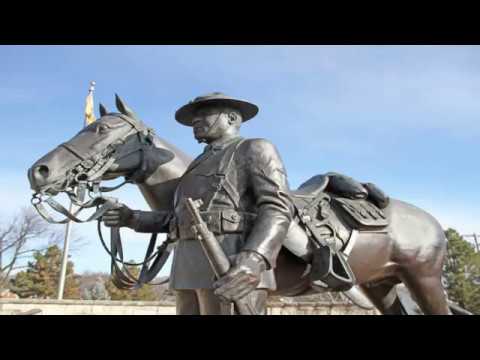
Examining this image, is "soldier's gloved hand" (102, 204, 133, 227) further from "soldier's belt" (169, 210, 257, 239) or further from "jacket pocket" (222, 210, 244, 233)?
"jacket pocket" (222, 210, 244, 233)

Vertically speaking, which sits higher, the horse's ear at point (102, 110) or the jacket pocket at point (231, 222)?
the horse's ear at point (102, 110)

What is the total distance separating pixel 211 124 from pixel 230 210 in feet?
2.17

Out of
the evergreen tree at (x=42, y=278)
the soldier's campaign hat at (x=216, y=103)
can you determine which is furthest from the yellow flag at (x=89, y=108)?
the soldier's campaign hat at (x=216, y=103)

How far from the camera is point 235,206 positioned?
2539 mm

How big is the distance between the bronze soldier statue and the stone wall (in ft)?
26.7

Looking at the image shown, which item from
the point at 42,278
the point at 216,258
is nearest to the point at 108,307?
the point at 216,258

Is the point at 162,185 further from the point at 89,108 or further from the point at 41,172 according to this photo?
the point at 89,108

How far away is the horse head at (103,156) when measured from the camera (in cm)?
313

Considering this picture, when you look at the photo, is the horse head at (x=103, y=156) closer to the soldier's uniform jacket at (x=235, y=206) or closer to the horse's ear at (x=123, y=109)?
the horse's ear at (x=123, y=109)

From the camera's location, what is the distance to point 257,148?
2.61 meters

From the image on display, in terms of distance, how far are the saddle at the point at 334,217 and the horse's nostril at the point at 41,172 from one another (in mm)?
1811

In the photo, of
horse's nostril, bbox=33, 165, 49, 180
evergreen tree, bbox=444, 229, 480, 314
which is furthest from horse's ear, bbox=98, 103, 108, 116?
evergreen tree, bbox=444, 229, 480, 314

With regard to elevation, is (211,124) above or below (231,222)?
above
